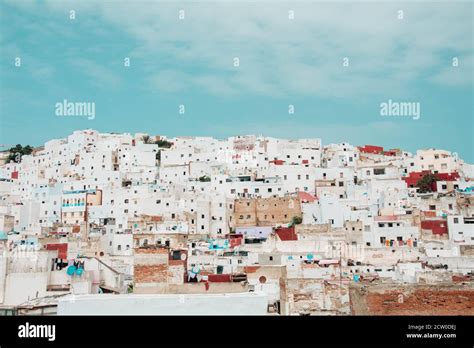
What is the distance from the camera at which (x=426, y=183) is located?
106ft

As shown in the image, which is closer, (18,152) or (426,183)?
(426,183)

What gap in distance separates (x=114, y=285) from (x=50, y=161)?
31100 mm

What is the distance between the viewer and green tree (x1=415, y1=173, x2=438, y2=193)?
31906mm

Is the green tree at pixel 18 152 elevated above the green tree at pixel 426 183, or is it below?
above

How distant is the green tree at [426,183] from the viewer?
105ft

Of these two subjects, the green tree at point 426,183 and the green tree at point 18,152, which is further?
the green tree at point 18,152

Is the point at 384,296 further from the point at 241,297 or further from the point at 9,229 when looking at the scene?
the point at 9,229

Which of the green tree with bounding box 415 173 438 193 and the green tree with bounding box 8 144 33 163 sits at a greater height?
the green tree with bounding box 8 144 33 163

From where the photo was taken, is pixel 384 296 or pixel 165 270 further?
pixel 165 270

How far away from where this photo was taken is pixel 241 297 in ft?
31.0

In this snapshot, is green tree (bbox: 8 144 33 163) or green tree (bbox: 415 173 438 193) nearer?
green tree (bbox: 415 173 438 193)

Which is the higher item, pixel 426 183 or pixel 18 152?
pixel 18 152
